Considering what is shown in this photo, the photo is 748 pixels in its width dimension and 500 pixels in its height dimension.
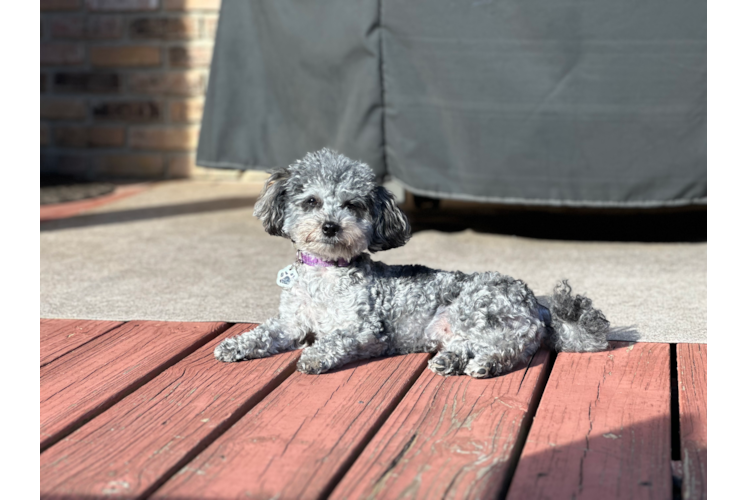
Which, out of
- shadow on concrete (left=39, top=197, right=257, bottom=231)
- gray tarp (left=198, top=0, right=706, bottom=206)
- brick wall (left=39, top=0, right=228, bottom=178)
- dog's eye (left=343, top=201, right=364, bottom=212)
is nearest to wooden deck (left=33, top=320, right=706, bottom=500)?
dog's eye (left=343, top=201, right=364, bottom=212)

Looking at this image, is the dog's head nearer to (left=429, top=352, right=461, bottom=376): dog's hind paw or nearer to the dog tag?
the dog tag

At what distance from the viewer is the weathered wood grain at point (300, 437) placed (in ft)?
6.77

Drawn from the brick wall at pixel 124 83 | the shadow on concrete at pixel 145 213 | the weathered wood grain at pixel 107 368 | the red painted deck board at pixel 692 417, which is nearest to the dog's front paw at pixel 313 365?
the weathered wood grain at pixel 107 368

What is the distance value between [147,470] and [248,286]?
6.49 feet

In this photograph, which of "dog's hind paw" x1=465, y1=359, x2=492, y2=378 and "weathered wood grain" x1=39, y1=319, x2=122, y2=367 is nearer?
"dog's hind paw" x1=465, y1=359, x2=492, y2=378

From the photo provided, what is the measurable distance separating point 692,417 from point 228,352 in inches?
60.3

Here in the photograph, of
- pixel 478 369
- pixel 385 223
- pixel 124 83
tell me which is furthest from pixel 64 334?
pixel 124 83

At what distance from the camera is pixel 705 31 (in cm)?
436

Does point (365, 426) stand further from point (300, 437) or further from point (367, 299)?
point (367, 299)

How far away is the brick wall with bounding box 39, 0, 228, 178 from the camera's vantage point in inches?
273

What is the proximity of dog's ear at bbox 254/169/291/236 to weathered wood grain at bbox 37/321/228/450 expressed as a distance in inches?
22.3

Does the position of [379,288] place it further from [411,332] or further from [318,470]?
[318,470]

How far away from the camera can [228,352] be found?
9.76ft

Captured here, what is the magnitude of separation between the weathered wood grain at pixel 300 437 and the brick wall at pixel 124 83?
183 inches
